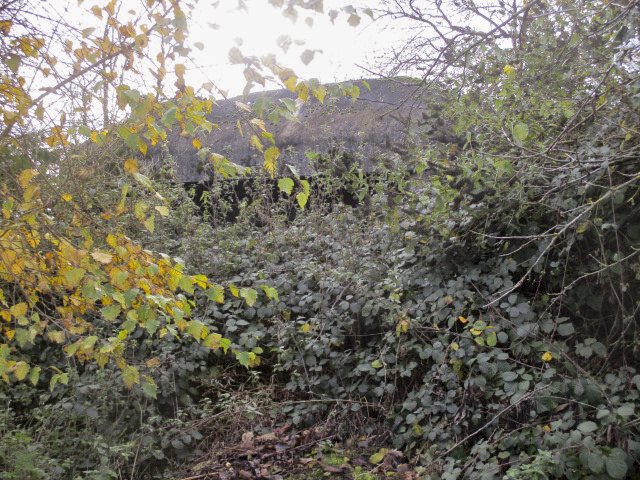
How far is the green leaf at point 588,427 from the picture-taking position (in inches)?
102

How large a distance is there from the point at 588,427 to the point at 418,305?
1.42m

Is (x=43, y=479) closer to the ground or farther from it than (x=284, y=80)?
closer to the ground

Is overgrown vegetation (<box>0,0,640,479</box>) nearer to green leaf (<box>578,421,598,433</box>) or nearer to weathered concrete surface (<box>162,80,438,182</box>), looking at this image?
green leaf (<box>578,421,598,433</box>)

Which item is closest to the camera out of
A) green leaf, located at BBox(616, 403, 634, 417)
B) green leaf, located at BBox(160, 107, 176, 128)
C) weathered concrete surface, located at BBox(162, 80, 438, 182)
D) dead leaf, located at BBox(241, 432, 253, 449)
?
green leaf, located at BBox(160, 107, 176, 128)

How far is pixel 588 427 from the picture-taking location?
8.55 ft

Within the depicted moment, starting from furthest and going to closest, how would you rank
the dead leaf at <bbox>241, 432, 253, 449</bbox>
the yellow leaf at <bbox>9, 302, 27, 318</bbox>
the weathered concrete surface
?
the weathered concrete surface
the dead leaf at <bbox>241, 432, 253, 449</bbox>
the yellow leaf at <bbox>9, 302, 27, 318</bbox>

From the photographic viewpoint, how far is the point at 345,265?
4.52m

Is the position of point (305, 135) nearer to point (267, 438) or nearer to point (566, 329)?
point (267, 438)

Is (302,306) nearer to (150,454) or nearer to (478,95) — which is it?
(150,454)

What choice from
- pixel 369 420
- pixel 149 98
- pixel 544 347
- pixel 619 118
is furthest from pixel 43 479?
pixel 619 118

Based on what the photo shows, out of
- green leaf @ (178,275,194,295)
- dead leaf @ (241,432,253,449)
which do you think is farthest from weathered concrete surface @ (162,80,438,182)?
green leaf @ (178,275,194,295)

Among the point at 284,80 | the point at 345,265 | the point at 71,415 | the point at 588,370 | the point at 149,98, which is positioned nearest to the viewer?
the point at 284,80

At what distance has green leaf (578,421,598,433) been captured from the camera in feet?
8.50

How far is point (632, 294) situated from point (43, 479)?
3685 millimetres
